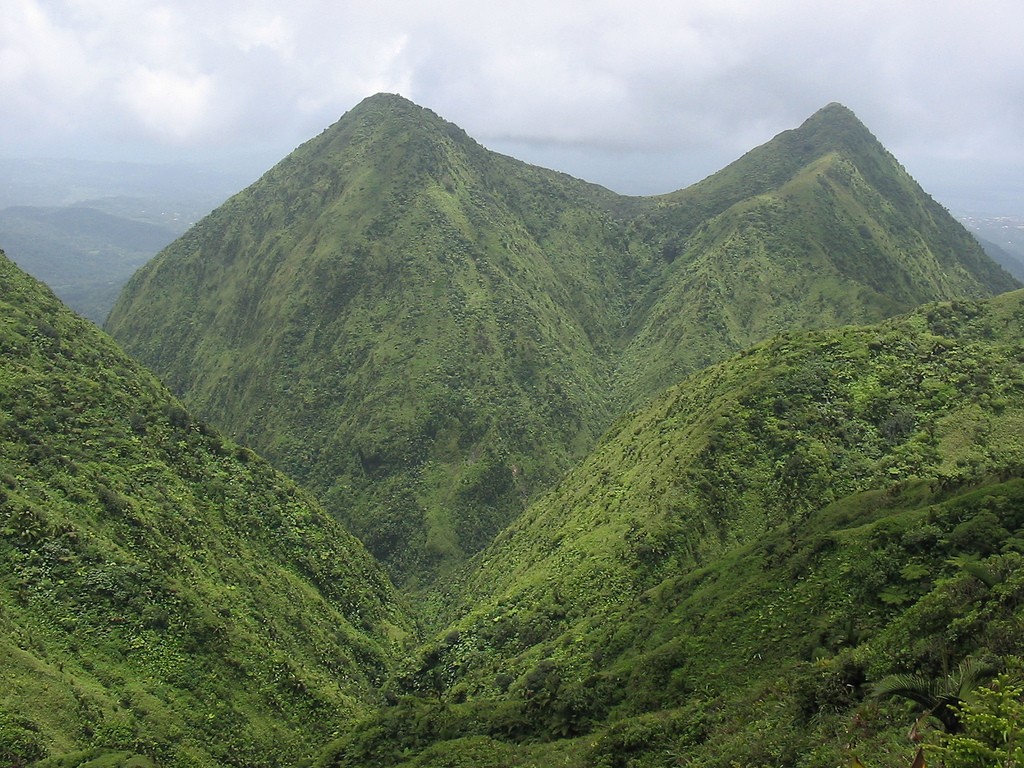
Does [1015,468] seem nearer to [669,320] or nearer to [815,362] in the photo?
[815,362]

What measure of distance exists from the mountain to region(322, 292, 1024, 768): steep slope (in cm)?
3213

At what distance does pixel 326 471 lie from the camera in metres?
104

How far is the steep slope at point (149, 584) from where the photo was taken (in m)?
38.8

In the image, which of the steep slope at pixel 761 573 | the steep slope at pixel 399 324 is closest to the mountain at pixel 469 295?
the steep slope at pixel 399 324

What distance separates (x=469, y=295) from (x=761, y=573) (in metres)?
97.0

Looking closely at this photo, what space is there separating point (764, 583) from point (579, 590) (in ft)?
62.4

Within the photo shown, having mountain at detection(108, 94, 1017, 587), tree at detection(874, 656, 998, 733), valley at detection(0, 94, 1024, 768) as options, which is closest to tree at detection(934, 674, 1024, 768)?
valley at detection(0, 94, 1024, 768)

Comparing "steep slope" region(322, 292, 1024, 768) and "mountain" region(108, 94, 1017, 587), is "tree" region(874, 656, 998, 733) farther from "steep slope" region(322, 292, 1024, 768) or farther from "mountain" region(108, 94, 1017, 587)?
"mountain" region(108, 94, 1017, 587)

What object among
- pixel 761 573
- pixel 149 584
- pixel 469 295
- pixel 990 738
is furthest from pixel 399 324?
pixel 990 738

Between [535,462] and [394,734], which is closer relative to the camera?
[394,734]

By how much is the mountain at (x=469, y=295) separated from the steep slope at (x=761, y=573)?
3213 cm

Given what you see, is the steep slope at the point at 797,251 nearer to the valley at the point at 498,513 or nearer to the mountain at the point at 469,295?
the mountain at the point at 469,295

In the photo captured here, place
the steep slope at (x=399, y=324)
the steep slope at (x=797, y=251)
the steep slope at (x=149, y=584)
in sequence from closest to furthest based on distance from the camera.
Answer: the steep slope at (x=149, y=584) → the steep slope at (x=399, y=324) → the steep slope at (x=797, y=251)

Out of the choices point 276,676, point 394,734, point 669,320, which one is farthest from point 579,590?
→ point 669,320
